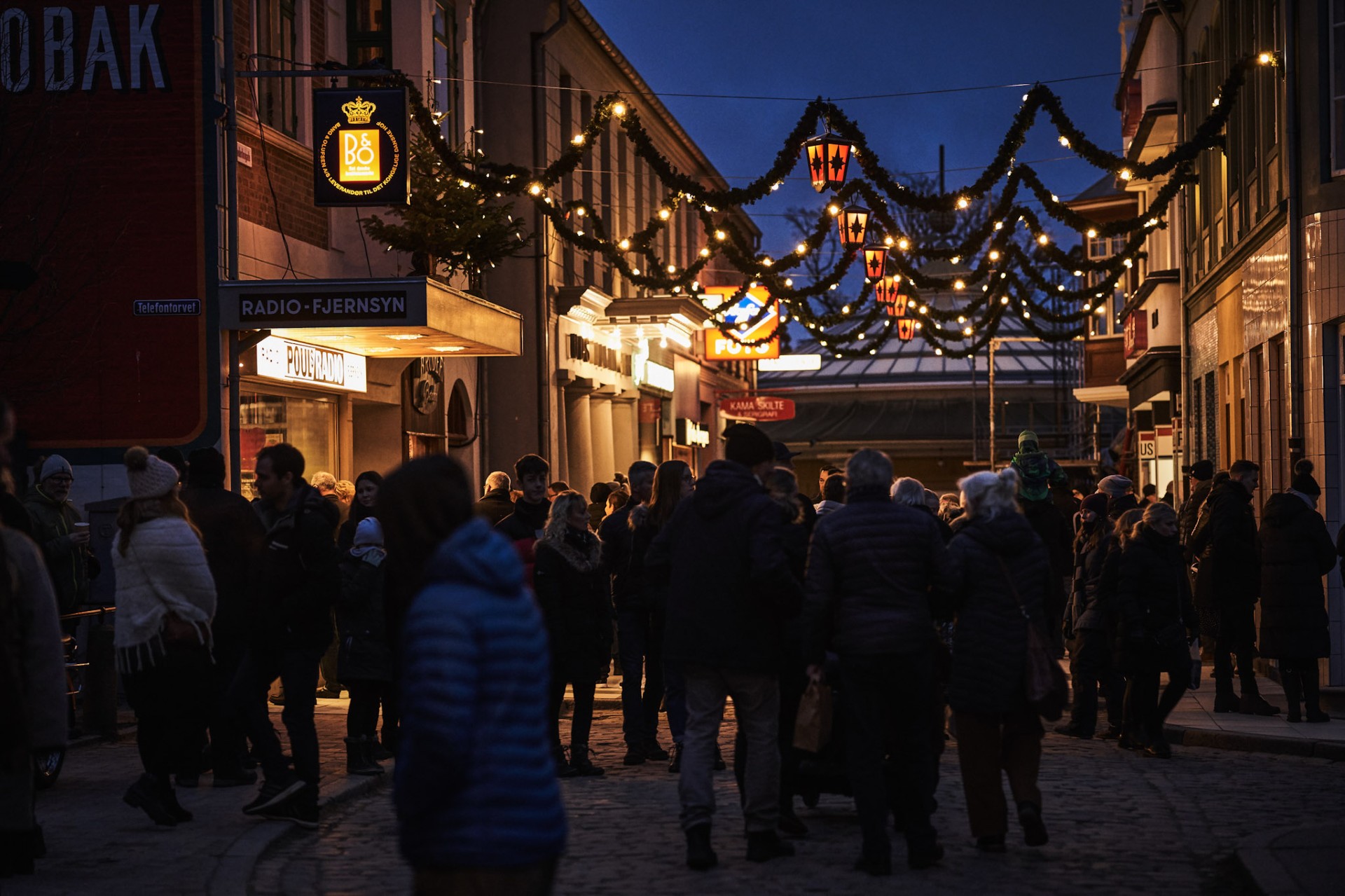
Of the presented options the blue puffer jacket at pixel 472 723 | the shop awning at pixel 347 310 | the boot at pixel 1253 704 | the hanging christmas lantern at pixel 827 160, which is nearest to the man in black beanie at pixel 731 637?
the blue puffer jacket at pixel 472 723

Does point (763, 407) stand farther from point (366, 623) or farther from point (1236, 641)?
point (366, 623)

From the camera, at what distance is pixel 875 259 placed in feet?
78.4

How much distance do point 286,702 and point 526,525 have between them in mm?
2565

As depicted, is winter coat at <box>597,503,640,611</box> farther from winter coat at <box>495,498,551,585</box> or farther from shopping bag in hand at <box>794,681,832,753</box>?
shopping bag in hand at <box>794,681,832,753</box>

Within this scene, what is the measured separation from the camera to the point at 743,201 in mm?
19922

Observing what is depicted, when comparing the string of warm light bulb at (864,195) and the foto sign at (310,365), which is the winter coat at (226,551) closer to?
the foto sign at (310,365)

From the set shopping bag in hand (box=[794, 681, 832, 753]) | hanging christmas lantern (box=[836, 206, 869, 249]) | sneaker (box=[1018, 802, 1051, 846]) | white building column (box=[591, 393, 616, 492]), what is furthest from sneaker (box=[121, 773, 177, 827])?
white building column (box=[591, 393, 616, 492])

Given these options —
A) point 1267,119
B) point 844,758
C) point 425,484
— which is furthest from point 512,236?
point 425,484

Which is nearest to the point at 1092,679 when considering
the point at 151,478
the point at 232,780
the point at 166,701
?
the point at 232,780

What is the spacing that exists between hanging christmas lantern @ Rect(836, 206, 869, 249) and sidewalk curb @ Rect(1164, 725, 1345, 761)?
9927 mm

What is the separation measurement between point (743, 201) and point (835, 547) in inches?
482

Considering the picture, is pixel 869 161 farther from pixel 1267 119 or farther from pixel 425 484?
pixel 425 484

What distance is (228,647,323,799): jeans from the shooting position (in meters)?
9.09

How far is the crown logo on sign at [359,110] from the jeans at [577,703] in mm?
7937
